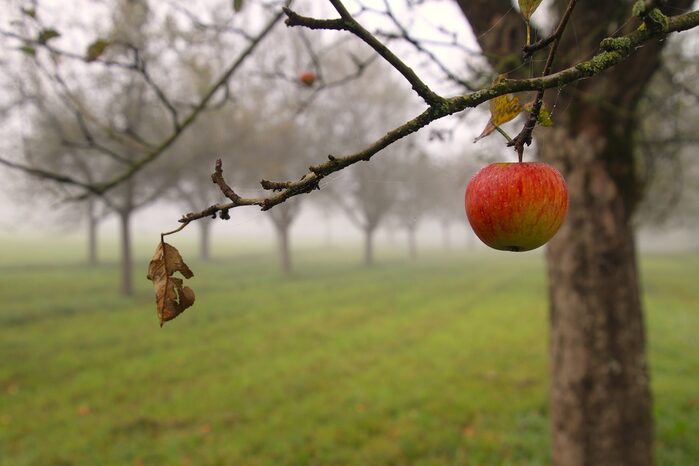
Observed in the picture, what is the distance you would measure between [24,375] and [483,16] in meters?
7.60

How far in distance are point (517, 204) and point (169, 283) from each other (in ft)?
2.23

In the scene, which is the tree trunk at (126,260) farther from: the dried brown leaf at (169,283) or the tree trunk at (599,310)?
the dried brown leaf at (169,283)

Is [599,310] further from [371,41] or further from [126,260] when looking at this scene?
[126,260]

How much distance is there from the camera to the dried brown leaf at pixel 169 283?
2.62 feet

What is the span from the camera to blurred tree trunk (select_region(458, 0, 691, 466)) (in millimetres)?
3066

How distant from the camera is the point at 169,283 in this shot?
0.81 meters

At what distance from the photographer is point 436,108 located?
0.69 meters

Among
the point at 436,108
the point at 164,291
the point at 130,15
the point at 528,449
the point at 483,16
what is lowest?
the point at 528,449

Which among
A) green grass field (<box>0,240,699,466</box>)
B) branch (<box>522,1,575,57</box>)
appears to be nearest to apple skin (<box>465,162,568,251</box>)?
branch (<box>522,1,575,57</box>)

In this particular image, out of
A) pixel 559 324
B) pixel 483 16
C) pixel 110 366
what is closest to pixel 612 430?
pixel 559 324

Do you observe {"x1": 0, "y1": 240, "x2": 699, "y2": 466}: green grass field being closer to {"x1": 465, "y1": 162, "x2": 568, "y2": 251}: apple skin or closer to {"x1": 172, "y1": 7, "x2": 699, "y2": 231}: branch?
{"x1": 465, "y1": 162, "x2": 568, "y2": 251}: apple skin

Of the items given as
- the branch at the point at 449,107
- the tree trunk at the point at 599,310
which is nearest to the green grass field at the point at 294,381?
the tree trunk at the point at 599,310

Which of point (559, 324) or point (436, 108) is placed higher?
point (436, 108)

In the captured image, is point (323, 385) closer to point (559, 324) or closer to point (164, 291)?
point (559, 324)
